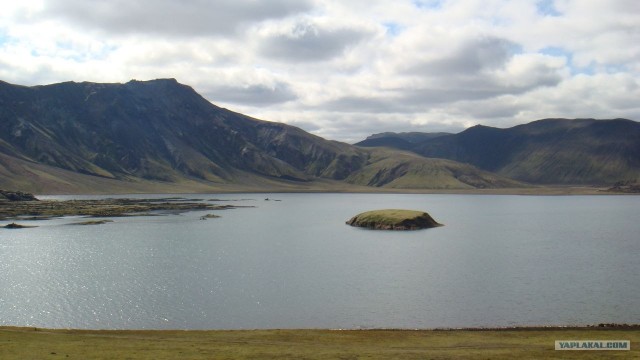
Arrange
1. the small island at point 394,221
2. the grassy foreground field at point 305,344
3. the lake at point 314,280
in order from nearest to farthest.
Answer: the grassy foreground field at point 305,344 < the lake at point 314,280 < the small island at point 394,221

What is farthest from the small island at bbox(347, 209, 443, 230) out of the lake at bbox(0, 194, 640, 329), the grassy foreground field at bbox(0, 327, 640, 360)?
the grassy foreground field at bbox(0, 327, 640, 360)

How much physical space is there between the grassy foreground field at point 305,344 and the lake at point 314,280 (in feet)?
19.9

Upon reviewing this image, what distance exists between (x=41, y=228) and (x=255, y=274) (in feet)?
345

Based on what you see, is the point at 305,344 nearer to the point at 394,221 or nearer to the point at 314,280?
the point at 314,280

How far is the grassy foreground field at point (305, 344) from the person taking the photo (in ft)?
135

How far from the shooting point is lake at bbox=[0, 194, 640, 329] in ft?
204

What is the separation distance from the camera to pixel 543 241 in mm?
135500

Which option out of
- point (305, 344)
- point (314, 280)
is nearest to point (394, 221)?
point (314, 280)

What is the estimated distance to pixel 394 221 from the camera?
563 feet

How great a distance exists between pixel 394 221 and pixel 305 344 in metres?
127

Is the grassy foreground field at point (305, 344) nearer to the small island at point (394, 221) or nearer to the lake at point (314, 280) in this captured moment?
the lake at point (314, 280)

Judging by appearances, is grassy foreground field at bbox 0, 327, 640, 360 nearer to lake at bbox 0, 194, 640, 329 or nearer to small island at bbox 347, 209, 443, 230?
lake at bbox 0, 194, 640, 329

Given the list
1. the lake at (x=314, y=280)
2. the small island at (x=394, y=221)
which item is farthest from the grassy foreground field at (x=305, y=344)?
the small island at (x=394, y=221)

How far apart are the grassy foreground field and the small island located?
114 meters
